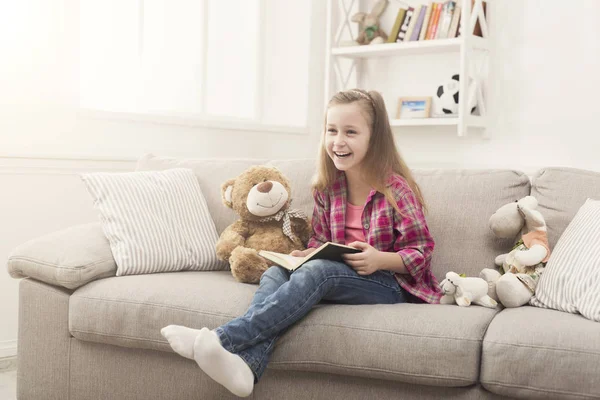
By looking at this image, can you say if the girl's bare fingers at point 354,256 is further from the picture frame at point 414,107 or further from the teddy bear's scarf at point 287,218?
the picture frame at point 414,107

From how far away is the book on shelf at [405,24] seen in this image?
411 cm

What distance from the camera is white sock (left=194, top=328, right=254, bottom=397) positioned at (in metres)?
1.81

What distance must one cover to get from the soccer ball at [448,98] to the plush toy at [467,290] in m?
1.98

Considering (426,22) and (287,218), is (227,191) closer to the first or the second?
(287,218)

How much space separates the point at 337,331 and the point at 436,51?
255 centimetres

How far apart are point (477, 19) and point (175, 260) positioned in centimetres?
223

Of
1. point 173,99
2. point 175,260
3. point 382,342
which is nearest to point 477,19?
point 173,99

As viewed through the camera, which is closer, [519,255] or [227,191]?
[519,255]

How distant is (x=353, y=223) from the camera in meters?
2.34

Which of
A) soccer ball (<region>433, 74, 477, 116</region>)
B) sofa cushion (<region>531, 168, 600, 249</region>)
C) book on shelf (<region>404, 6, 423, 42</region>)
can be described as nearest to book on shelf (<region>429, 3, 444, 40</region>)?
book on shelf (<region>404, 6, 423, 42</region>)

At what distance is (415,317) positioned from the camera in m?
1.94

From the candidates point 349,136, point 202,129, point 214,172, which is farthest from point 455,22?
point 349,136

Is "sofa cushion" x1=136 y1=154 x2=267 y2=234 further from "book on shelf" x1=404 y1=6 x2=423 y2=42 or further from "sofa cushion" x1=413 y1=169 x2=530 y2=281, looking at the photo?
"book on shelf" x1=404 y1=6 x2=423 y2=42

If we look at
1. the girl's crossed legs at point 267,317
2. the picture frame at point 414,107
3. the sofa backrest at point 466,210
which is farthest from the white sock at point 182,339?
the picture frame at point 414,107
